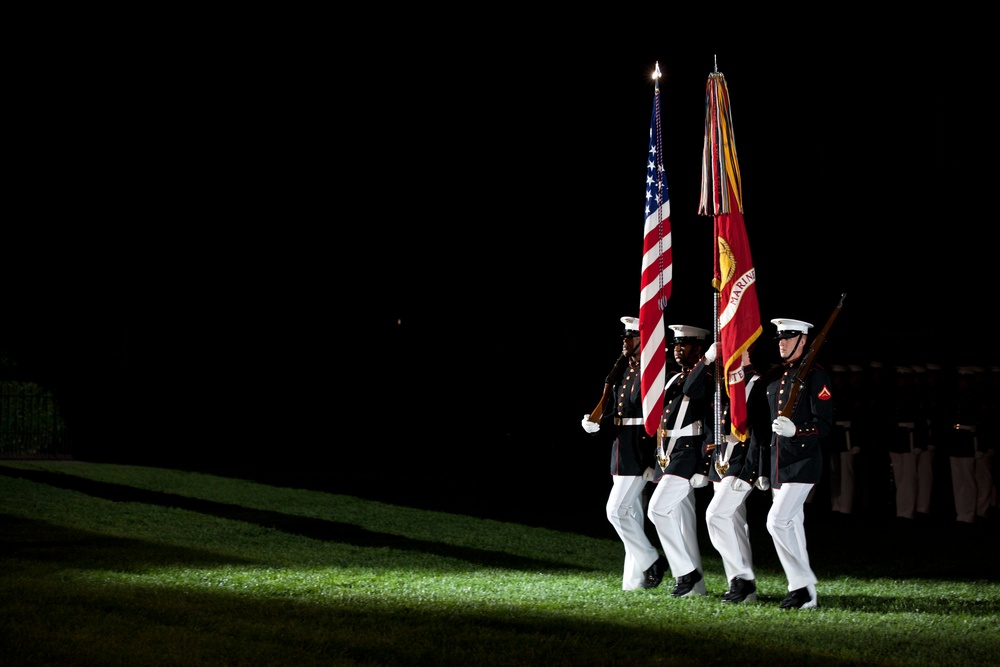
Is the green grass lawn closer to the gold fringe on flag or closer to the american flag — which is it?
the american flag

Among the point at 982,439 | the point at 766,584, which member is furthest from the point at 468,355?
the point at 766,584

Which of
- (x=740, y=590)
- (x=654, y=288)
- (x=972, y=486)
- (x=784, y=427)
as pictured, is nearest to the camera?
(x=784, y=427)

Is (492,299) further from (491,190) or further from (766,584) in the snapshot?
(766,584)

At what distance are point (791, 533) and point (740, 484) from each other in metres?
0.61

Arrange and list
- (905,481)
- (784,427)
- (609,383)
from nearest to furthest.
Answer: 1. (784,427)
2. (609,383)
3. (905,481)

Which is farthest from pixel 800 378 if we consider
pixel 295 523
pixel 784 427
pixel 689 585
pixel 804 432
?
pixel 295 523

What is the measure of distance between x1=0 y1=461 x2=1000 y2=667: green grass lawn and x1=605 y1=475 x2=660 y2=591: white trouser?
0.23 metres

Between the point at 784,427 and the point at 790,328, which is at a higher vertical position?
the point at 790,328

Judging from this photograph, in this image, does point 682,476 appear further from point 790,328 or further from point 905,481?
point 905,481

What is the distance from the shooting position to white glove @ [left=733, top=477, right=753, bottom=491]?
10758mm

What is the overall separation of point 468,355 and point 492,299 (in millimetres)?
1781

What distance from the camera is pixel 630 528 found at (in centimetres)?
1153

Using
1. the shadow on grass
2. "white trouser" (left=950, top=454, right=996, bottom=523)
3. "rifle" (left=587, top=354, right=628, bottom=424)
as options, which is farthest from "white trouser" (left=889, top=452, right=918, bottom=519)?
"rifle" (left=587, top=354, right=628, bottom=424)

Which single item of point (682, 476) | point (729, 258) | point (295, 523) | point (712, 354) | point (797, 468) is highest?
point (729, 258)
